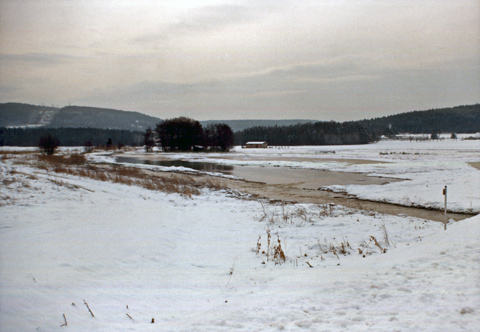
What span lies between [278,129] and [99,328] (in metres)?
161

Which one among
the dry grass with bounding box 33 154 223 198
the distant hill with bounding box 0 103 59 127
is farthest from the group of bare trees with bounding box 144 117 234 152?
the dry grass with bounding box 33 154 223 198

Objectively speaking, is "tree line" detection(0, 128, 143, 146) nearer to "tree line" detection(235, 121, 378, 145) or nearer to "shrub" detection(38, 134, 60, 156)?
"shrub" detection(38, 134, 60, 156)

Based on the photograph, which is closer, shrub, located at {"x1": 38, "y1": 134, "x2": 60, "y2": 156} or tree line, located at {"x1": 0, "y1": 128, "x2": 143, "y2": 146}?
shrub, located at {"x1": 38, "y1": 134, "x2": 60, "y2": 156}

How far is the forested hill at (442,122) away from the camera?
15062 centimetres

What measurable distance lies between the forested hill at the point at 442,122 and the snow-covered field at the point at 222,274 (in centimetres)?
16467

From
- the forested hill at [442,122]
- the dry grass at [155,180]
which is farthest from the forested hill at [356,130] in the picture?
the dry grass at [155,180]

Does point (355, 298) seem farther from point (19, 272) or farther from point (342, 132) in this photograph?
point (342, 132)

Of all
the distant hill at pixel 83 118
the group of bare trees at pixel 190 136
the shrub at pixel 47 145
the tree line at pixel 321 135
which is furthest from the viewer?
the tree line at pixel 321 135

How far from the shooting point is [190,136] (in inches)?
3529

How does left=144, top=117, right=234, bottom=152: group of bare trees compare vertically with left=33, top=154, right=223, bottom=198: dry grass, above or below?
above

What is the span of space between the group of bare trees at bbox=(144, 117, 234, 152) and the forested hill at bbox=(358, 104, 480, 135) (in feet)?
320

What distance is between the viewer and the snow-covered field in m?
4.04

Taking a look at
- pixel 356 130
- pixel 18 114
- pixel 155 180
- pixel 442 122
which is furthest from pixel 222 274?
pixel 442 122

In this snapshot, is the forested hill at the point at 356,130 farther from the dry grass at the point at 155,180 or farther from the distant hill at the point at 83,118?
the dry grass at the point at 155,180
